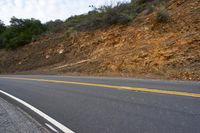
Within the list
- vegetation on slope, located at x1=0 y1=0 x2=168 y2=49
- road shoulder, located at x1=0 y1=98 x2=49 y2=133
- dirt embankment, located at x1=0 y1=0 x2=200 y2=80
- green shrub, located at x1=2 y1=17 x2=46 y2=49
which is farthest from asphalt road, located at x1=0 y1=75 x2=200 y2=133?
green shrub, located at x1=2 y1=17 x2=46 y2=49

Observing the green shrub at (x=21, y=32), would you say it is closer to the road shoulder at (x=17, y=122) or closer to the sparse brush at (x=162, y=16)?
the sparse brush at (x=162, y=16)

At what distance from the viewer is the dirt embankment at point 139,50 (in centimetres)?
1792

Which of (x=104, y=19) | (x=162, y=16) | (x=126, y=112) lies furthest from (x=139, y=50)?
(x=126, y=112)

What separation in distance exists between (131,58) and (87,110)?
13.3 meters

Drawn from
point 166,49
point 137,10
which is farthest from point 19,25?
point 166,49

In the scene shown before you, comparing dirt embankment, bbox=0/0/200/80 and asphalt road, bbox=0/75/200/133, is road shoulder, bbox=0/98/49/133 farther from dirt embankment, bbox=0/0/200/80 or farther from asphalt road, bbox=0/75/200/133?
dirt embankment, bbox=0/0/200/80

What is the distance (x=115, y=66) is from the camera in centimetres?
2195

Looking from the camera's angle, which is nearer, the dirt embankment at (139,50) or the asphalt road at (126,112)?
the asphalt road at (126,112)

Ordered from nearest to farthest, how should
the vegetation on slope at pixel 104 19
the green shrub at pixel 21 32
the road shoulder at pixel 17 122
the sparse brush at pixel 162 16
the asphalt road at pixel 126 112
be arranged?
the asphalt road at pixel 126 112, the road shoulder at pixel 17 122, the sparse brush at pixel 162 16, the vegetation on slope at pixel 104 19, the green shrub at pixel 21 32

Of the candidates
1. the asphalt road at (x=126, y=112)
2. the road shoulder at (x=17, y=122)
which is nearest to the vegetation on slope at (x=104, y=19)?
the asphalt road at (x=126, y=112)

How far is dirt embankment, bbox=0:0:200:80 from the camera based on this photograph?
706 inches

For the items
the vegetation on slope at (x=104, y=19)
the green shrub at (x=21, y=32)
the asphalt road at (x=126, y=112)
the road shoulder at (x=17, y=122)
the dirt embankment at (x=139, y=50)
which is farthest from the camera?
the green shrub at (x=21, y=32)

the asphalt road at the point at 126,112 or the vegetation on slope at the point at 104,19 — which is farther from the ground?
the vegetation on slope at the point at 104,19

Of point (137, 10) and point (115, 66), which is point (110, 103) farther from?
point (137, 10)
